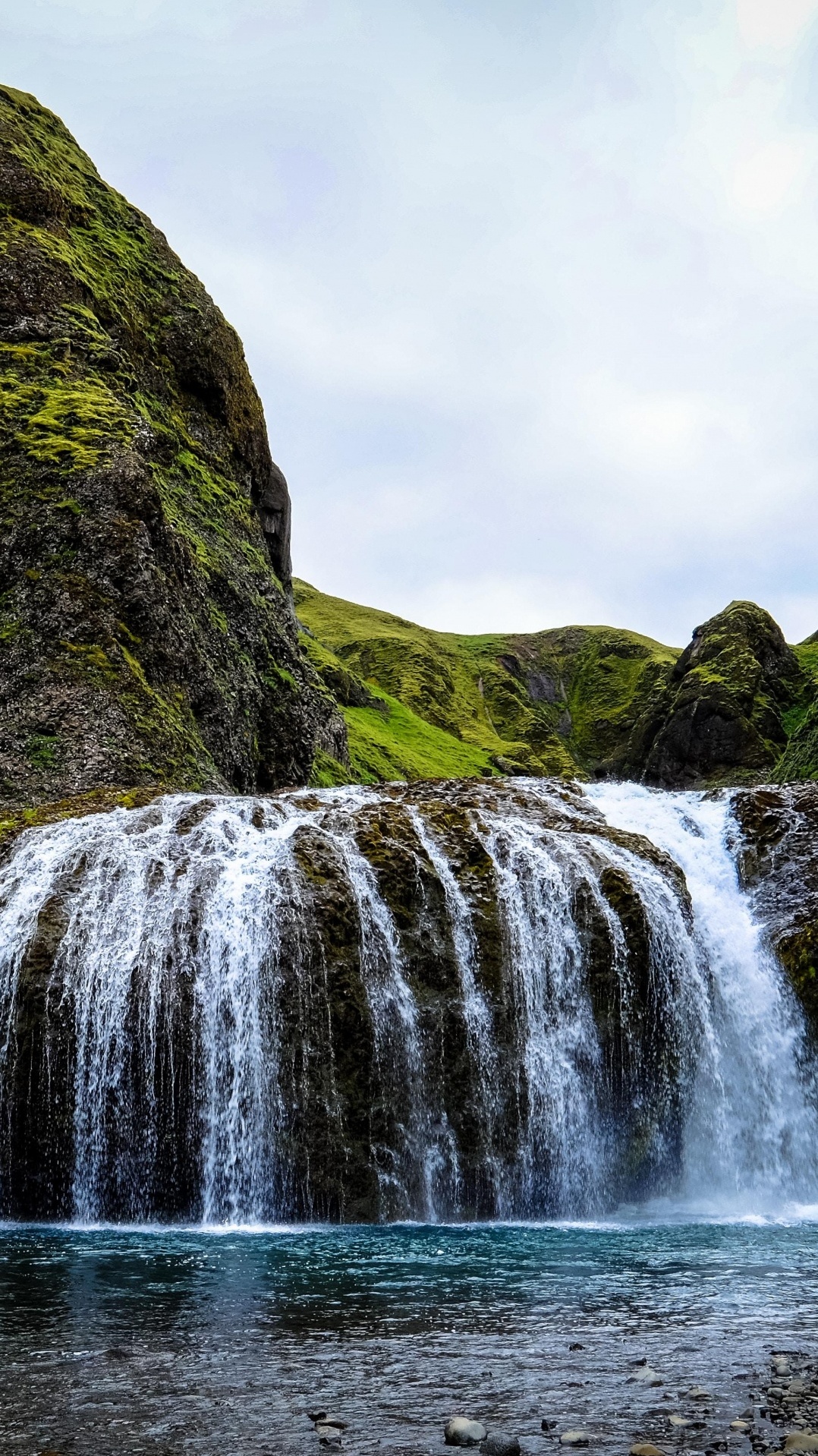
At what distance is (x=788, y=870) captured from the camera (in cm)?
2684

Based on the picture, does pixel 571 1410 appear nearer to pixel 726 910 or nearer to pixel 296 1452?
pixel 296 1452

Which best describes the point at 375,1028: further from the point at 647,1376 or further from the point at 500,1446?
the point at 500,1446

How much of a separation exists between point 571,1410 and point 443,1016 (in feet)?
42.6

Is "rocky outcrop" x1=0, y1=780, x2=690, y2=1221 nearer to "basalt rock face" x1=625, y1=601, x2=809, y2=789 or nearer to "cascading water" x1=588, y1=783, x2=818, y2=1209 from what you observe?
"cascading water" x1=588, y1=783, x2=818, y2=1209

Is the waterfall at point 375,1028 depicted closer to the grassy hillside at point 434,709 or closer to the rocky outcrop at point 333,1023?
the rocky outcrop at point 333,1023

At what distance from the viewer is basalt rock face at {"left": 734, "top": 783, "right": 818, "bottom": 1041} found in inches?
Answer: 939

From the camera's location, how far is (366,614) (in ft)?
614

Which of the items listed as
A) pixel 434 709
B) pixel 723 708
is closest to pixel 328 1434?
pixel 723 708

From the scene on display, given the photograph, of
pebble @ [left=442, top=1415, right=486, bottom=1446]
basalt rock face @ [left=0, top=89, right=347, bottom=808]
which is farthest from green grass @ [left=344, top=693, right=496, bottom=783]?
pebble @ [left=442, top=1415, right=486, bottom=1446]

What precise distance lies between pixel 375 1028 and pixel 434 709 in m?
115

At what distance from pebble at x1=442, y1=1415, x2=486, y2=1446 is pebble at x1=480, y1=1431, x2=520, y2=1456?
8cm

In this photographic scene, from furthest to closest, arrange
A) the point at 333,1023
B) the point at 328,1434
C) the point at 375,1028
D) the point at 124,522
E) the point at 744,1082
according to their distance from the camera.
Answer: the point at 124,522 < the point at 744,1082 < the point at 375,1028 < the point at 333,1023 < the point at 328,1434

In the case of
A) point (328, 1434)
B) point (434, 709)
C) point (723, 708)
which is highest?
point (434, 709)

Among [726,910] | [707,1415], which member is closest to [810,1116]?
[726,910]
